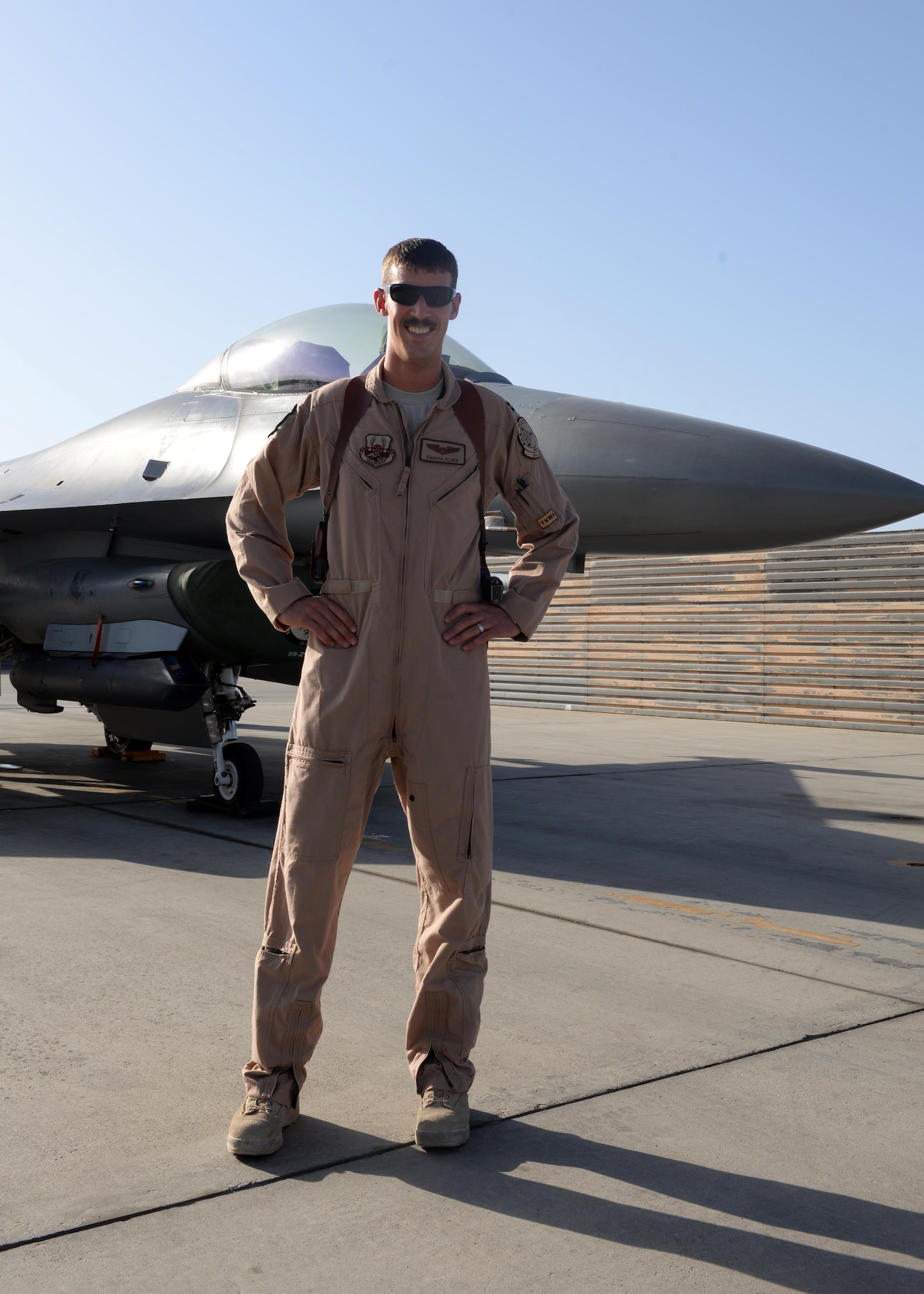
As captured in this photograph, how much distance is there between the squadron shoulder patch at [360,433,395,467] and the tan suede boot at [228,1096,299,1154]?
1492 millimetres

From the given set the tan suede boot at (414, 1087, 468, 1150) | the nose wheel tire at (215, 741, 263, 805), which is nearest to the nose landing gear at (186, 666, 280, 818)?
the nose wheel tire at (215, 741, 263, 805)

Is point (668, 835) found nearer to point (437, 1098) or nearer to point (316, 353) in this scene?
point (316, 353)

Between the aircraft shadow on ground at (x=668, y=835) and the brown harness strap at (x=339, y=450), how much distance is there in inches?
120

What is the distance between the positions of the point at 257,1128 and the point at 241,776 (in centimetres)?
462

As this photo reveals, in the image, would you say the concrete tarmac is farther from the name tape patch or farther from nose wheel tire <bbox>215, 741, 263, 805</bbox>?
the name tape patch

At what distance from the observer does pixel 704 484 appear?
5668mm

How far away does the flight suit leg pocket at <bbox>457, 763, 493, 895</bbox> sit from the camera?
2.73 metres

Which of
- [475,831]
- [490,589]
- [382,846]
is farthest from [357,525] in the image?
[382,846]

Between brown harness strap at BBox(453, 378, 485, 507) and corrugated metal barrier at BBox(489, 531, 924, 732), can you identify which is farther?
corrugated metal barrier at BBox(489, 531, 924, 732)

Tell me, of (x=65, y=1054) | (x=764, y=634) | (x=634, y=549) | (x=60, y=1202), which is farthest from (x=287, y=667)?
(x=764, y=634)

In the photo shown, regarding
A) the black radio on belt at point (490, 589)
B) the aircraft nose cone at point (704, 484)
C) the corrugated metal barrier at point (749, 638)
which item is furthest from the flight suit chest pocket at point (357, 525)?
the corrugated metal barrier at point (749, 638)

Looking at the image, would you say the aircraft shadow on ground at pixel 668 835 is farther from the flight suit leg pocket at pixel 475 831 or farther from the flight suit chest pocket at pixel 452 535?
the flight suit chest pocket at pixel 452 535

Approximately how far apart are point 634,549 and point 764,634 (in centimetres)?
1122

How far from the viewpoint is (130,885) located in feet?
17.0
